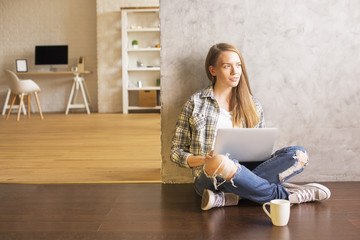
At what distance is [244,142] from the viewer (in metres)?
1.81

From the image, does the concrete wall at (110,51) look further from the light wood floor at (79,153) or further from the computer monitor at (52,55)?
the light wood floor at (79,153)

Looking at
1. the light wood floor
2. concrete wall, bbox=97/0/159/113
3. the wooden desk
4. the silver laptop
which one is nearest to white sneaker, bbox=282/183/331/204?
the silver laptop

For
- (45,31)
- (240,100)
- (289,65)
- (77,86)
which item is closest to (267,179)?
(240,100)

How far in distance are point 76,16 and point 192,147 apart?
6669 mm

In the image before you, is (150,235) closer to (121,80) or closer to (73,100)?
(121,80)

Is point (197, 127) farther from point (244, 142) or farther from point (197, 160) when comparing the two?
point (244, 142)

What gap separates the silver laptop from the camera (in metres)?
1.78

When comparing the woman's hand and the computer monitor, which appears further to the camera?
the computer monitor

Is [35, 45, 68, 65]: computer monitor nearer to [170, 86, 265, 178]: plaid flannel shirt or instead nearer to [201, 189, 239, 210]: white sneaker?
[170, 86, 265, 178]: plaid flannel shirt

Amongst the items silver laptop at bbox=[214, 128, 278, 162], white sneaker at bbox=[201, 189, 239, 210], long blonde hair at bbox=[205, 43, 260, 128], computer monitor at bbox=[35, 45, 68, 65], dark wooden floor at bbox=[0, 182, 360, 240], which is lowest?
dark wooden floor at bbox=[0, 182, 360, 240]

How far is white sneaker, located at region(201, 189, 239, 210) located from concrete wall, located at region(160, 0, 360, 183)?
1.76 ft

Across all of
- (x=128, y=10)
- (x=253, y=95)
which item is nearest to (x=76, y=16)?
(x=128, y=10)

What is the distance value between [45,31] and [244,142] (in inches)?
283

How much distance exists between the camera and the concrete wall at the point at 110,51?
301 inches
